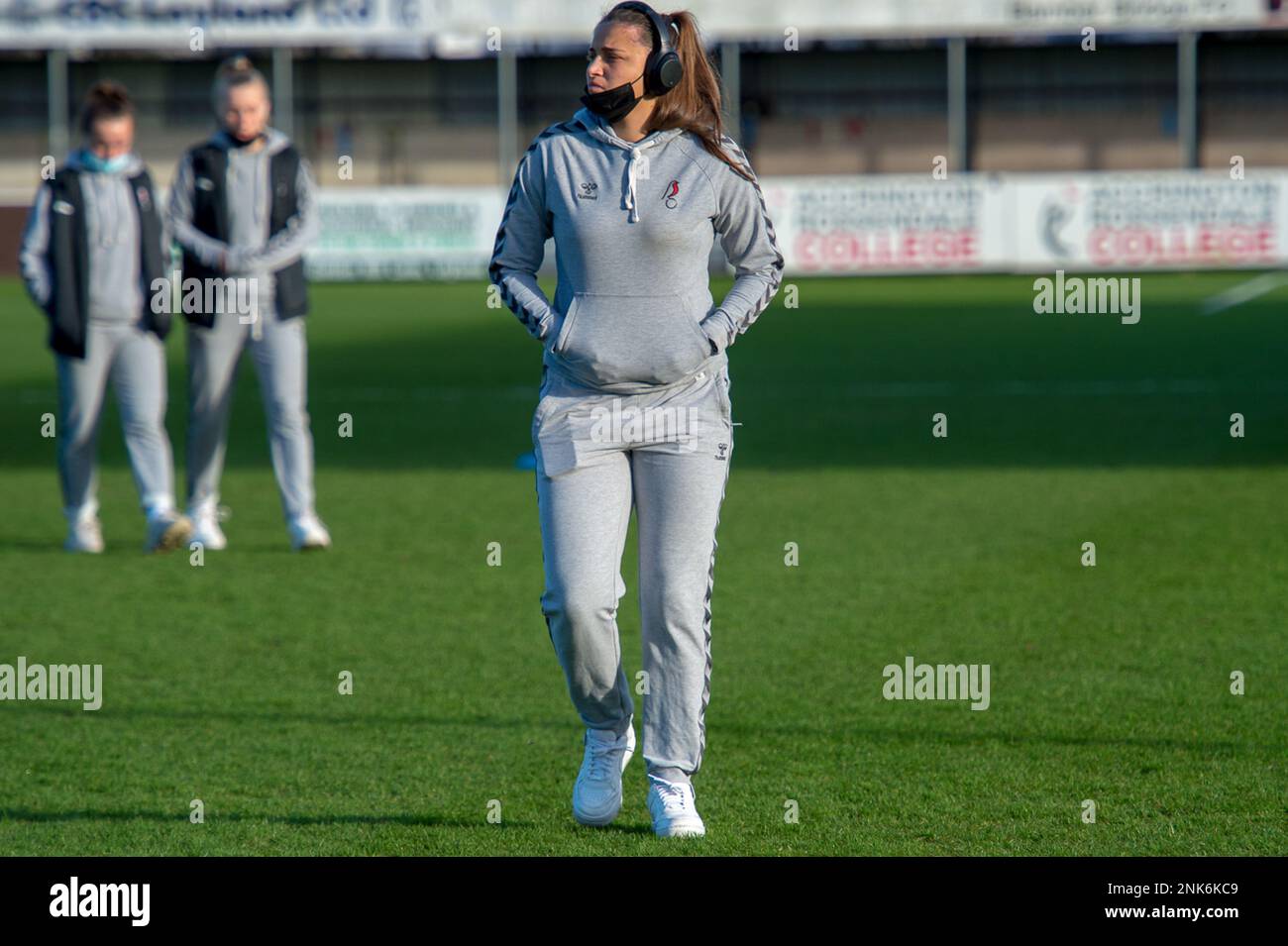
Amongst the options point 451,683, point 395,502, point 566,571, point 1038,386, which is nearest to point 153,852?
point 566,571

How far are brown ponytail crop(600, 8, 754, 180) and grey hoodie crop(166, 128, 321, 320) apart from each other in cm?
501

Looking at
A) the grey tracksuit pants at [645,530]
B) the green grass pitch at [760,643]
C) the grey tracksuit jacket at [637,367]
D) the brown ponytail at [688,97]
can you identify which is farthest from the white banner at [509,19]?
the grey tracksuit pants at [645,530]

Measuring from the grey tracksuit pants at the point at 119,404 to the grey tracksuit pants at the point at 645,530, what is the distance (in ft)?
17.8

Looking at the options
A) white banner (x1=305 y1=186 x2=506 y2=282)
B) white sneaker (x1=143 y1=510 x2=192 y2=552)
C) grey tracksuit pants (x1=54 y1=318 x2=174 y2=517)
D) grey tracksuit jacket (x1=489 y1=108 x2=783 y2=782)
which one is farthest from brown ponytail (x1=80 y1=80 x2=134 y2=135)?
white banner (x1=305 y1=186 x2=506 y2=282)

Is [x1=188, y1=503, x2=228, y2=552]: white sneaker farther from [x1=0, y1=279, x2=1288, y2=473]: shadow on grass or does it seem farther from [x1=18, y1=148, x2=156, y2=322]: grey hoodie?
[x1=0, y1=279, x2=1288, y2=473]: shadow on grass

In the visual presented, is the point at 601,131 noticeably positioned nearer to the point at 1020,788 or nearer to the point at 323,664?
the point at 1020,788

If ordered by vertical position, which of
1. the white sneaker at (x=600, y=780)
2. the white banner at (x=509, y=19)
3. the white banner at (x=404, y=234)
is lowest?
the white sneaker at (x=600, y=780)

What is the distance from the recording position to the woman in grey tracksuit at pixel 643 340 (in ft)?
16.0

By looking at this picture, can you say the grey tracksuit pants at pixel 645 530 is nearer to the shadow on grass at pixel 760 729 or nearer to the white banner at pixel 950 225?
the shadow on grass at pixel 760 729

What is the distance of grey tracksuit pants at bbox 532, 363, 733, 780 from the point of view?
4961mm

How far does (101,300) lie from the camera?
988cm

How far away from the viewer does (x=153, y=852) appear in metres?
5.10

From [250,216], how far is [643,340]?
529 cm

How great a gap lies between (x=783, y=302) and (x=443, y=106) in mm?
17743
